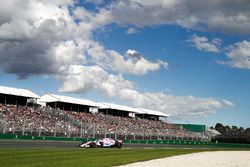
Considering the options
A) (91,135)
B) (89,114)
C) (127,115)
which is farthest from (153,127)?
(91,135)

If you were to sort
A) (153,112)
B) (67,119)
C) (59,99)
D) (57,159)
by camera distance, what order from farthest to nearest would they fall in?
1. (153,112)
2. (59,99)
3. (67,119)
4. (57,159)

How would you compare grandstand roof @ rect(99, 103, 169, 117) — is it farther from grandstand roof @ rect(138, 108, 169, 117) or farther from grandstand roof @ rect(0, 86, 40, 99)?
grandstand roof @ rect(0, 86, 40, 99)

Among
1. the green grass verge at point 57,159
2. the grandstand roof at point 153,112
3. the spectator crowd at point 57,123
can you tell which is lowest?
the green grass verge at point 57,159

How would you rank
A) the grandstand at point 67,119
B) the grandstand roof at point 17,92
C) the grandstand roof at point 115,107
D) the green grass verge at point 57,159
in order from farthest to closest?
the grandstand roof at point 115,107 → the grandstand roof at point 17,92 → the grandstand at point 67,119 → the green grass verge at point 57,159

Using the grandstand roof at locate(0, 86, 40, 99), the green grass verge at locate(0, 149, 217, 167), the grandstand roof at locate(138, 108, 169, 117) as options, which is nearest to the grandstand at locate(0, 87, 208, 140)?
the grandstand roof at locate(0, 86, 40, 99)

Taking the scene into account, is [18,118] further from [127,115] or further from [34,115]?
[127,115]

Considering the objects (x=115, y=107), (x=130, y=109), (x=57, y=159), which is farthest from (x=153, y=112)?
(x=57, y=159)

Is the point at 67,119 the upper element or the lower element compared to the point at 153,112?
lower

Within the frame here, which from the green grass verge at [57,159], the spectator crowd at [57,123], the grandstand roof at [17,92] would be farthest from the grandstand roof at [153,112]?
the green grass verge at [57,159]

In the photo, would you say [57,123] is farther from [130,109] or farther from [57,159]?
[57,159]

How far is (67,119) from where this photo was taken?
209ft

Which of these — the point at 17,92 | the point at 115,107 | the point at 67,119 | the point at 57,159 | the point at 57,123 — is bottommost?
the point at 57,159

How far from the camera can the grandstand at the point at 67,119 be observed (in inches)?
2015

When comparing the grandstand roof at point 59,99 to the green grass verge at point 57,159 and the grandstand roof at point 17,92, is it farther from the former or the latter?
the green grass verge at point 57,159
